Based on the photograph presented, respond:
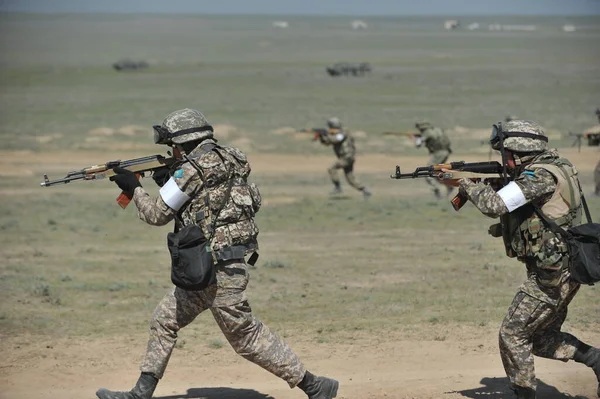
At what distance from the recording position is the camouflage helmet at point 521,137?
705 centimetres

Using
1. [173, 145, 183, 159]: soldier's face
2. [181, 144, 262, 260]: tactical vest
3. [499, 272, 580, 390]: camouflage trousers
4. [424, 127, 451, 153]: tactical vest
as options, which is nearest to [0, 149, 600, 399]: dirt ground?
[499, 272, 580, 390]: camouflage trousers

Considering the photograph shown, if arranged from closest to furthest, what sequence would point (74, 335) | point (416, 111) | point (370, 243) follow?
point (74, 335)
point (370, 243)
point (416, 111)

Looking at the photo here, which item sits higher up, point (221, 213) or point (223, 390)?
point (221, 213)

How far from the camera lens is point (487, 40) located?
104688 millimetres

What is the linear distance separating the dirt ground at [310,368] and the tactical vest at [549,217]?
146cm

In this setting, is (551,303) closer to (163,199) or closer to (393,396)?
(393,396)

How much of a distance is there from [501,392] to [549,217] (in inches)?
66.7

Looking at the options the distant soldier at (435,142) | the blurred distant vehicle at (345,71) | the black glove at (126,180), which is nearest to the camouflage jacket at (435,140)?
the distant soldier at (435,142)

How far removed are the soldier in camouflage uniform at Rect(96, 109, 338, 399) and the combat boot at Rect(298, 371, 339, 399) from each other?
0.02 metres

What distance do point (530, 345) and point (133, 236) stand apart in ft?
33.6

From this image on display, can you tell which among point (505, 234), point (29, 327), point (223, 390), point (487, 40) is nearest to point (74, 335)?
point (29, 327)

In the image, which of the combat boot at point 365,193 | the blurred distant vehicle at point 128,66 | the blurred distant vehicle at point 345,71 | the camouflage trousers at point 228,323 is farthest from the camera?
the blurred distant vehicle at point 128,66

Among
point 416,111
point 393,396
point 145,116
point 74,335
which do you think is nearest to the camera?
point 393,396

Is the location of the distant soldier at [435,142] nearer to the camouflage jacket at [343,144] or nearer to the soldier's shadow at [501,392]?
the camouflage jacket at [343,144]
